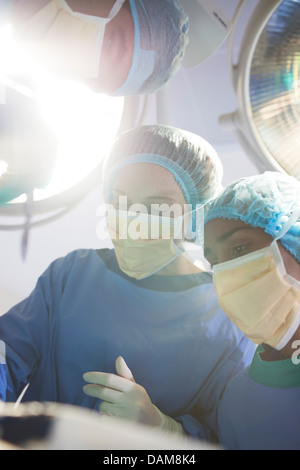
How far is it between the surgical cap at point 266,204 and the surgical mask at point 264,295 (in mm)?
24

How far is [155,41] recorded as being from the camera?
109 centimetres

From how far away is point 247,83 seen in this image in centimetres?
94

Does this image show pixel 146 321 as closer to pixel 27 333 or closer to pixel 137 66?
pixel 27 333

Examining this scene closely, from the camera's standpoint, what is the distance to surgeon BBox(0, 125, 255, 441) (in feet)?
3.95

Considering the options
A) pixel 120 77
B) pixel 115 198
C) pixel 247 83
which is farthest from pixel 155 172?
pixel 247 83

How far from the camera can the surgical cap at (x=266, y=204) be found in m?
0.95

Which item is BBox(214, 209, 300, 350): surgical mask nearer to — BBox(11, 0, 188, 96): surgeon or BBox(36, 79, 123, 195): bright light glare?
BBox(11, 0, 188, 96): surgeon

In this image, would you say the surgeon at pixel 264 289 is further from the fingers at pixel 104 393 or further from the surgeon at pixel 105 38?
the surgeon at pixel 105 38

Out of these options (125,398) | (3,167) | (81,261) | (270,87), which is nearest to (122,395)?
(125,398)

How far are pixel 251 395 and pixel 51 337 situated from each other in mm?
684

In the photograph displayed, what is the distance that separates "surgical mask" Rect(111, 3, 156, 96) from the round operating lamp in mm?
245

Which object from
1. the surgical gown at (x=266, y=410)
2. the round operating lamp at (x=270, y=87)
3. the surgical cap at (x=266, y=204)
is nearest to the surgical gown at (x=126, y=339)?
the surgical gown at (x=266, y=410)
